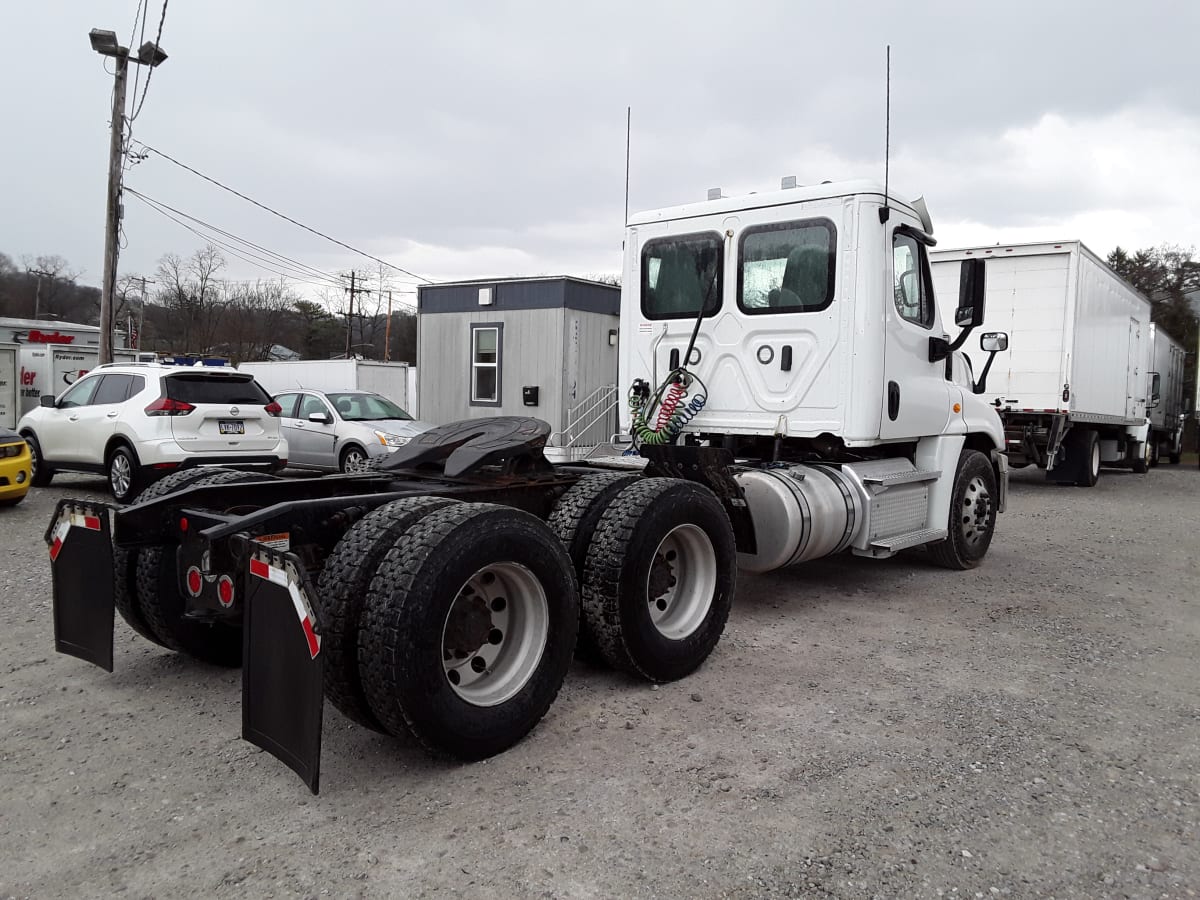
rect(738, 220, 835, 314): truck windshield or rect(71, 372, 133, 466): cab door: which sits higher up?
rect(738, 220, 835, 314): truck windshield

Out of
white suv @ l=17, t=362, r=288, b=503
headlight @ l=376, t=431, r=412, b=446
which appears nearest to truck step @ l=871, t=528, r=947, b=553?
white suv @ l=17, t=362, r=288, b=503

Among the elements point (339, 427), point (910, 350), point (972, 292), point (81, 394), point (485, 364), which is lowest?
point (339, 427)

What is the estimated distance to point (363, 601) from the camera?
319 centimetres

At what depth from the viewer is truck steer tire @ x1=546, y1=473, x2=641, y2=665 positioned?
14.0 ft

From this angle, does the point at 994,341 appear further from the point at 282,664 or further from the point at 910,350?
the point at 282,664

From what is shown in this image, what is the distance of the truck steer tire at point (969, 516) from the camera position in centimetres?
721

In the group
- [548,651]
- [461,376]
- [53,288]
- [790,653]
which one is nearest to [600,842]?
[548,651]

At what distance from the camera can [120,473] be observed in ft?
36.2

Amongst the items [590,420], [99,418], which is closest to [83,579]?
[99,418]

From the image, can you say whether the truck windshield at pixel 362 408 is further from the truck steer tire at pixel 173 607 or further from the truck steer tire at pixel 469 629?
the truck steer tire at pixel 469 629

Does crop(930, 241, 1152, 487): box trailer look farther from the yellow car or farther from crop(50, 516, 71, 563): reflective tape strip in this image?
the yellow car

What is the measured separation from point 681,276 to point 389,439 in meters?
8.03

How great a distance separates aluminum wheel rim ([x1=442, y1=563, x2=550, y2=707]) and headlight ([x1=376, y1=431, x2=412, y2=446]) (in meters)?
10.1

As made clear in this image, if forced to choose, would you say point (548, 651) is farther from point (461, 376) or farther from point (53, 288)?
point (53, 288)
